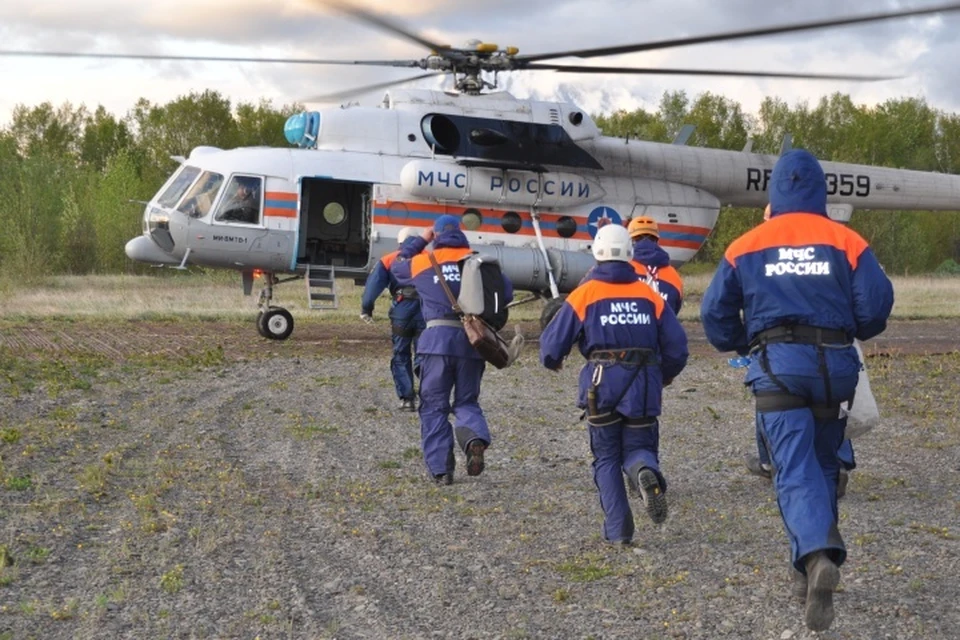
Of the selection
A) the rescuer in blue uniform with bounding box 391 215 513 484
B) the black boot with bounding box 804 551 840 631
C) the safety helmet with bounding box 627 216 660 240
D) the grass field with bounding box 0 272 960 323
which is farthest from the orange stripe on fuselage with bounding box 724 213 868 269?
the grass field with bounding box 0 272 960 323

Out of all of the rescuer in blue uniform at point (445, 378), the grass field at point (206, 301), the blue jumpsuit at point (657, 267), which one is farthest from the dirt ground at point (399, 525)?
the grass field at point (206, 301)

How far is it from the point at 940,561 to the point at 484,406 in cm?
675

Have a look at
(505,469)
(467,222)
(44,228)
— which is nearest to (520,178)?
(467,222)

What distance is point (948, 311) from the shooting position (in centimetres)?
2588

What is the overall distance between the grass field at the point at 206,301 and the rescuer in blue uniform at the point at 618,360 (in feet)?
54.1

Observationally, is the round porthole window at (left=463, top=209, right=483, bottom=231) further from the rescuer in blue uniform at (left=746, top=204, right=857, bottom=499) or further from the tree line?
the tree line

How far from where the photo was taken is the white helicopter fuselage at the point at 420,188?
17906 millimetres

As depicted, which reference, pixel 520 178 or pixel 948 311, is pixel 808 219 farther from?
pixel 948 311

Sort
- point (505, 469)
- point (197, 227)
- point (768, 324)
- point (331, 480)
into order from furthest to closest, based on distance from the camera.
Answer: point (197, 227)
point (505, 469)
point (331, 480)
point (768, 324)

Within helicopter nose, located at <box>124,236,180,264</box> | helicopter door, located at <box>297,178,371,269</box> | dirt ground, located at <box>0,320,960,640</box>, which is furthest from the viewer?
helicopter door, located at <box>297,178,371,269</box>

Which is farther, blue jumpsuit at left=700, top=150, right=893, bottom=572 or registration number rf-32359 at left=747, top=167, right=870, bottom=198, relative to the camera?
registration number rf-32359 at left=747, top=167, right=870, bottom=198

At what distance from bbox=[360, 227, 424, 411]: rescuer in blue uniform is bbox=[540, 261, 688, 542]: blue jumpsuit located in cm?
A: 505

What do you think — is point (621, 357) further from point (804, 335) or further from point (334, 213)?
point (334, 213)

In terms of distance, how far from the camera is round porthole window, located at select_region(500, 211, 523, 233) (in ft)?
61.7
